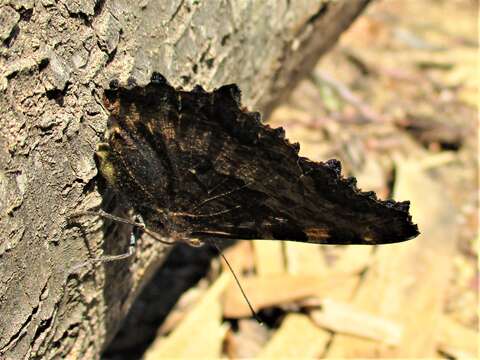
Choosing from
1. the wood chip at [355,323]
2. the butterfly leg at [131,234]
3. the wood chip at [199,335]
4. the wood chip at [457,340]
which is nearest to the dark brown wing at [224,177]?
the butterfly leg at [131,234]

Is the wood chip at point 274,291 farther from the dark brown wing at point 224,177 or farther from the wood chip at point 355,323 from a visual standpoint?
the dark brown wing at point 224,177

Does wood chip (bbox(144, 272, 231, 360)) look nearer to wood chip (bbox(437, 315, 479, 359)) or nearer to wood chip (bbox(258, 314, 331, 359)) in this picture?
wood chip (bbox(258, 314, 331, 359))

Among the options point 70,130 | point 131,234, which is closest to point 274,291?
point 131,234

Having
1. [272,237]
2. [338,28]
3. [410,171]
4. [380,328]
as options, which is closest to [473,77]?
[410,171]

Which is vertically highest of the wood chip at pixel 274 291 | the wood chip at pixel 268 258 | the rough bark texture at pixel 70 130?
the wood chip at pixel 268 258

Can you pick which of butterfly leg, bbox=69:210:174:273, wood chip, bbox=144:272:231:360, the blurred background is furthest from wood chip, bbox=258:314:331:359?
butterfly leg, bbox=69:210:174:273

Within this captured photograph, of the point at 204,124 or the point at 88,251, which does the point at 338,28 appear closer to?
the point at 204,124

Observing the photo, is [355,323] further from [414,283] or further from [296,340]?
[414,283]
